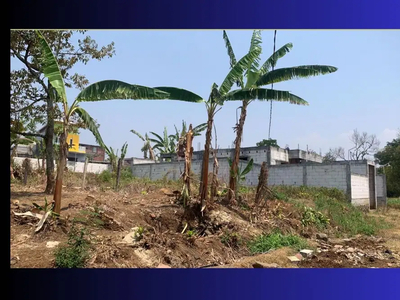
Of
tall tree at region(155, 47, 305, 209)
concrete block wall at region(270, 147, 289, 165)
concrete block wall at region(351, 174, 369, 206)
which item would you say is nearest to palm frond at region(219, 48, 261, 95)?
tall tree at region(155, 47, 305, 209)

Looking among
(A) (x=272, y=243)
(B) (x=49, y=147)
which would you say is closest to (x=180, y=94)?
(B) (x=49, y=147)

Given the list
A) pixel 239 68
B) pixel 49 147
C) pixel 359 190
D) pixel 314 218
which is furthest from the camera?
pixel 359 190

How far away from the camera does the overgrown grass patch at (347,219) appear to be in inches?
395

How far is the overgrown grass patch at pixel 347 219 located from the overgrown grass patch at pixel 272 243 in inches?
128

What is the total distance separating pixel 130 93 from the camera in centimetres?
579

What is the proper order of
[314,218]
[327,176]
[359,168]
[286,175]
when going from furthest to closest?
[286,175] → [359,168] → [327,176] → [314,218]

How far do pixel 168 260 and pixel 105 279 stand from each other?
74.6 inches

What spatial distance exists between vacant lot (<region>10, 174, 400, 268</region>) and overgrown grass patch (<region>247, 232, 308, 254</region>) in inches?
0.8

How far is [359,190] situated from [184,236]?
34.8 feet

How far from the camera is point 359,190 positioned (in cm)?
1483

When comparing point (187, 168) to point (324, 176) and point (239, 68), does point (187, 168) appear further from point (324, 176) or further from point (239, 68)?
point (324, 176)

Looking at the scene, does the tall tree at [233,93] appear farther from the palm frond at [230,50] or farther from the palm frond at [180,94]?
the palm frond at [230,50]
